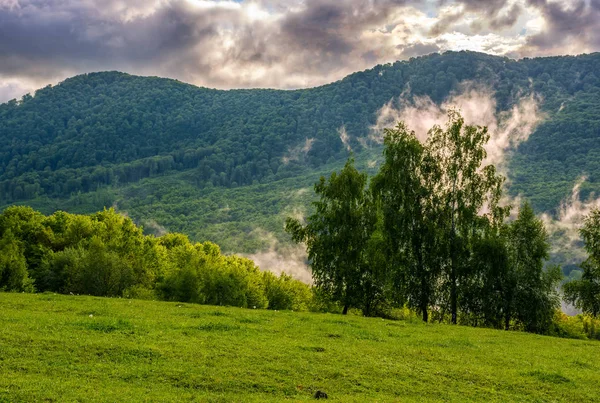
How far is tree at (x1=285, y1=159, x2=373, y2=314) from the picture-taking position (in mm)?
48000

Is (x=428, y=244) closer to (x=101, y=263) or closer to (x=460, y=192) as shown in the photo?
(x=460, y=192)

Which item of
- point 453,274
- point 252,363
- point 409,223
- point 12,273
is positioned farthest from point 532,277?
point 12,273

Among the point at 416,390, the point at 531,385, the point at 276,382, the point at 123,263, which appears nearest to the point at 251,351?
the point at 276,382

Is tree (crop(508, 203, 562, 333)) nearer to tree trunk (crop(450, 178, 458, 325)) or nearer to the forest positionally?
the forest

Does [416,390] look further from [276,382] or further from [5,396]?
[5,396]

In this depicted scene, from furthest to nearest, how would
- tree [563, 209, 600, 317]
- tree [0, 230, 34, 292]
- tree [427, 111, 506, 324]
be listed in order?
tree [563, 209, 600, 317] < tree [0, 230, 34, 292] < tree [427, 111, 506, 324]

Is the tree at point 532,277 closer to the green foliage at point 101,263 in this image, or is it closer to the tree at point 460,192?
the tree at point 460,192

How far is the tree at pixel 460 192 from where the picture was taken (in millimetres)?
48938

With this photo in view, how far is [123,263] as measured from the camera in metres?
60.4

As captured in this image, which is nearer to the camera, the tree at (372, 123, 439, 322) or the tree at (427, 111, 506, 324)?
the tree at (372, 123, 439, 322)

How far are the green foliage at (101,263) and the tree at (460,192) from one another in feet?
121

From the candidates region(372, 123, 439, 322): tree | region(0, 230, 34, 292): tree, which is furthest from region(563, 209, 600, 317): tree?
region(0, 230, 34, 292): tree

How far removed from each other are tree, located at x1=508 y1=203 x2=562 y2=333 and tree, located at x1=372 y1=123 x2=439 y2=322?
8.46 meters

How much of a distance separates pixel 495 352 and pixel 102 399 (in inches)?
821
